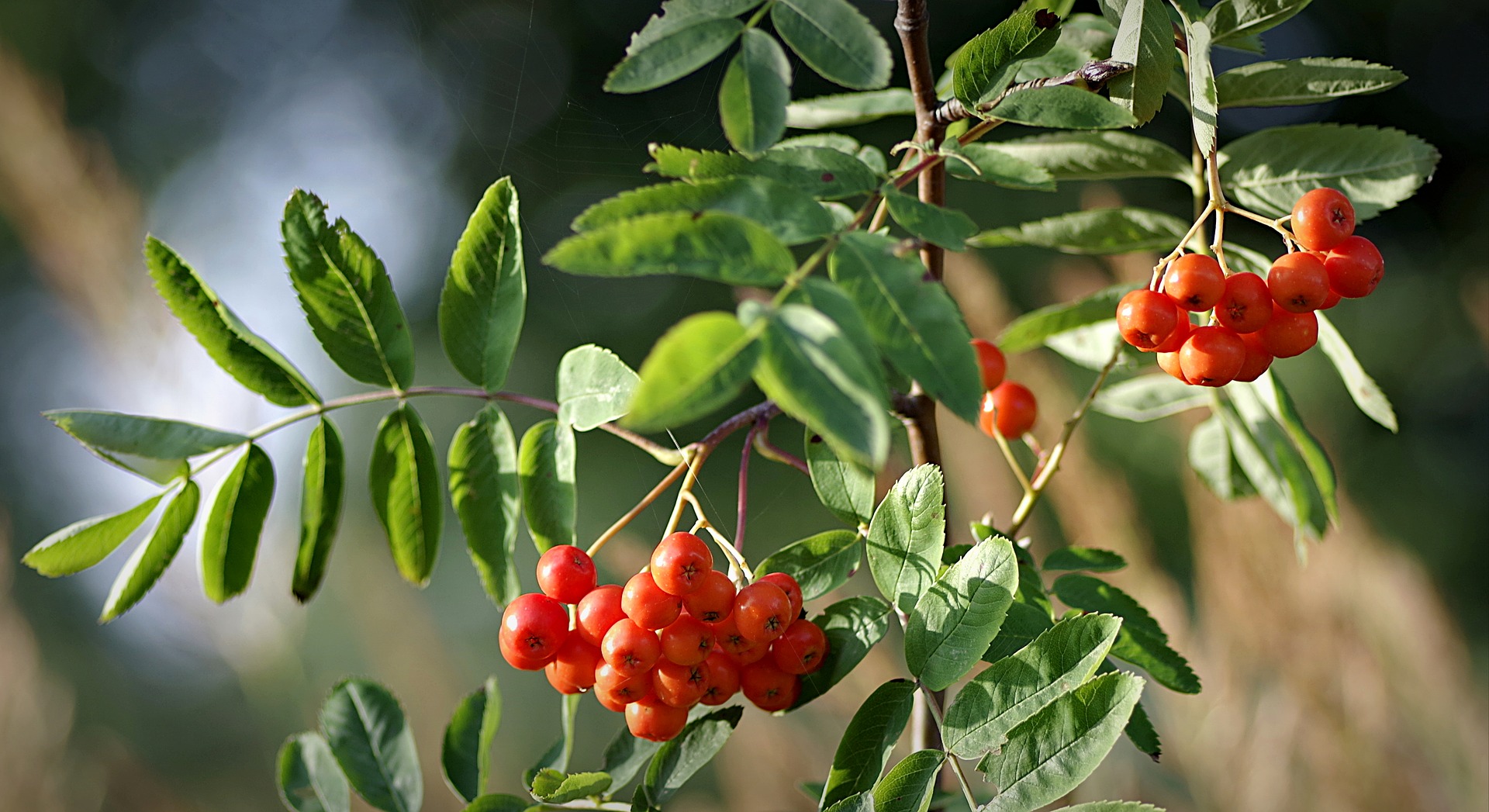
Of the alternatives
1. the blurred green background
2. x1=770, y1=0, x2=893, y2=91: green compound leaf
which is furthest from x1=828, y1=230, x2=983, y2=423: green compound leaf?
the blurred green background

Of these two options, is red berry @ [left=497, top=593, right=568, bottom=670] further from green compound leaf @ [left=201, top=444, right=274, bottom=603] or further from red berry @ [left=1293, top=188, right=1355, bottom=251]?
red berry @ [left=1293, top=188, right=1355, bottom=251]

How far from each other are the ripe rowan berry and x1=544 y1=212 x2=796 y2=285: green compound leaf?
242 millimetres

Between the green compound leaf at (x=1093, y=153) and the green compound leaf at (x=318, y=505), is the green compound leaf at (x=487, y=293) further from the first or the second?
the green compound leaf at (x=1093, y=153)

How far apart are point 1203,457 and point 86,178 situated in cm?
222

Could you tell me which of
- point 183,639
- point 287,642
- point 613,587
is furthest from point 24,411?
point 613,587

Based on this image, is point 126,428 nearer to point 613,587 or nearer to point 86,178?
Answer: point 613,587

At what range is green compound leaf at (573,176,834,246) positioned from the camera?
1.07 feet

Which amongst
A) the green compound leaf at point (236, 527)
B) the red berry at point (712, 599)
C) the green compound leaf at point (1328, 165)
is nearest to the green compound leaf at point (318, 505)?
the green compound leaf at point (236, 527)

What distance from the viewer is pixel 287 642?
6.84ft

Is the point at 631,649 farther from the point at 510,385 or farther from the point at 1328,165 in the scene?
the point at 510,385

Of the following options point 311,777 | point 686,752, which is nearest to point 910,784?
point 686,752

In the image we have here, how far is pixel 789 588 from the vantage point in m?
0.42

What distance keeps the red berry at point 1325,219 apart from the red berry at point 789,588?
0.96 feet

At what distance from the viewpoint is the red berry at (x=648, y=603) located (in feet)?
1.31
